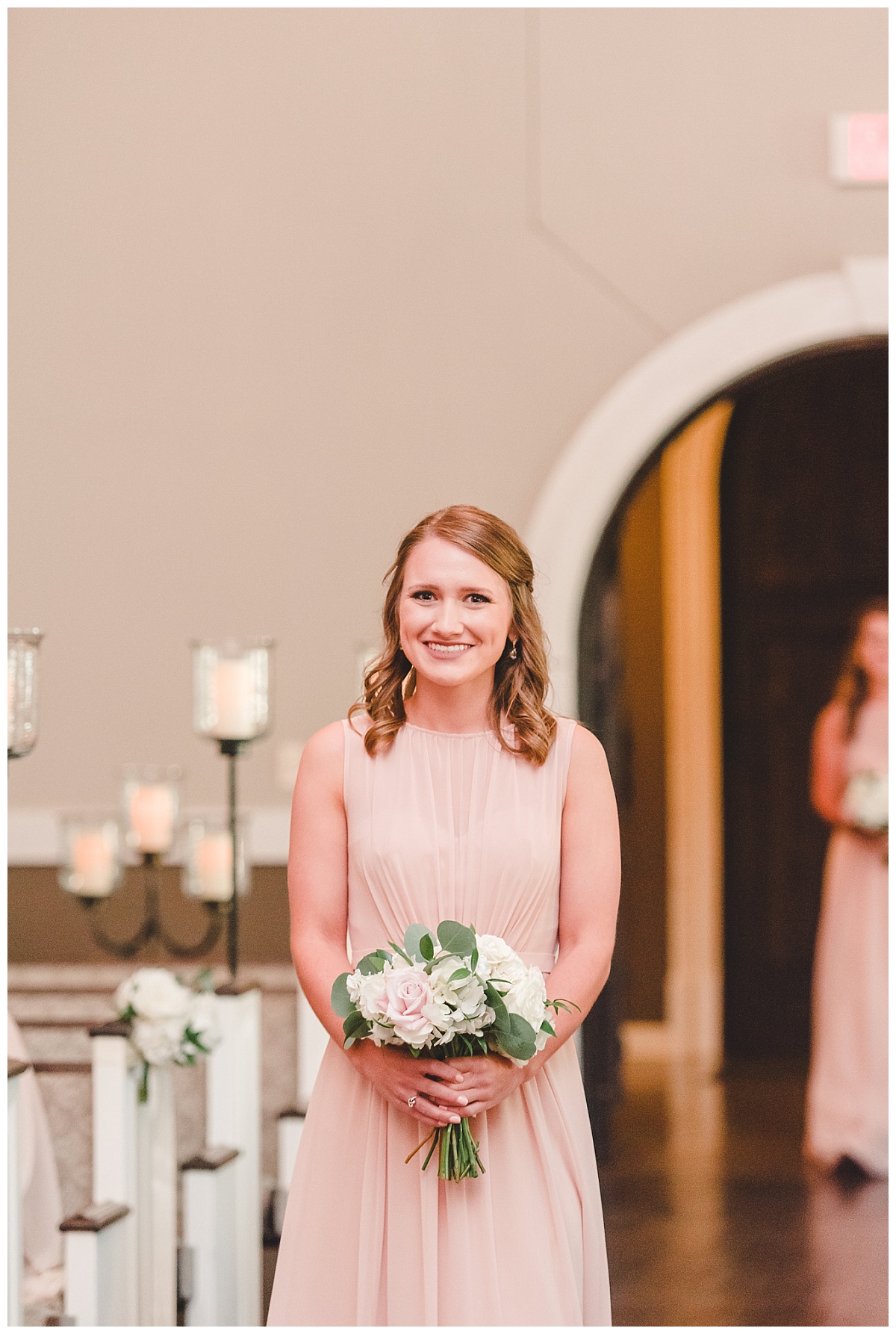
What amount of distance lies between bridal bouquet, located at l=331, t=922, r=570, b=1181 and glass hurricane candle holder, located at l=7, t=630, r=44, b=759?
1.29 meters

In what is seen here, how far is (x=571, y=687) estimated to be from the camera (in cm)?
482

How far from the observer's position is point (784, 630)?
23.4 ft

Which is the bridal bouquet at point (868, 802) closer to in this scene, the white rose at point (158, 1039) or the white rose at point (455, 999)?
the white rose at point (158, 1039)

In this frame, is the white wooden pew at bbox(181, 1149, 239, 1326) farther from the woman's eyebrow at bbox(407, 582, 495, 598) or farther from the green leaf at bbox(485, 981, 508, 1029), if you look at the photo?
the woman's eyebrow at bbox(407, 582, 495, 598)

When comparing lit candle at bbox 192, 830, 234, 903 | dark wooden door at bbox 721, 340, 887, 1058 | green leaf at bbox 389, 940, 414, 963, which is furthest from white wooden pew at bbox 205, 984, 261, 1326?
→ dark wooden door at bbox 721, 340, 887, 1058

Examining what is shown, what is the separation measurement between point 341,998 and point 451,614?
0.51m

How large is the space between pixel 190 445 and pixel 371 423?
2.17 feet

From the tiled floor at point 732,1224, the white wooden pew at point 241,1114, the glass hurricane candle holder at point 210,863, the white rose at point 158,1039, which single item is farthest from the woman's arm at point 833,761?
the white rose at point 158,1039

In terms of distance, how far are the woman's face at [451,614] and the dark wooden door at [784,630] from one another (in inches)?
216

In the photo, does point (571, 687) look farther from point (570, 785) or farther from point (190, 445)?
point (570, 785)

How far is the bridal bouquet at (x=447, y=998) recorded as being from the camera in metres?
1.68

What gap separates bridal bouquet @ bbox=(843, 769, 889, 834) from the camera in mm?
4707

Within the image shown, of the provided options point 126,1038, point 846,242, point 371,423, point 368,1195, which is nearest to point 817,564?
point 846,242

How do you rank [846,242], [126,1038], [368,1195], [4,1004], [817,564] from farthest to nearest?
[817,564] → [846,242] → [126,1038] → [4,1004] → [368,1195]
